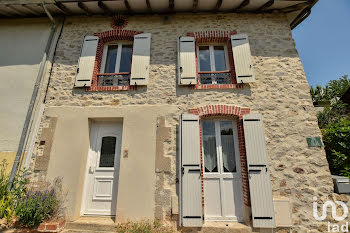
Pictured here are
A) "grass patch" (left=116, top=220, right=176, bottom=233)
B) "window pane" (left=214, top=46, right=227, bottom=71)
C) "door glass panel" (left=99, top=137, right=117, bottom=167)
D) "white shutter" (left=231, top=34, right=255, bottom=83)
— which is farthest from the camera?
"window pane" (left=214, top=46, right=227, bottom=71)

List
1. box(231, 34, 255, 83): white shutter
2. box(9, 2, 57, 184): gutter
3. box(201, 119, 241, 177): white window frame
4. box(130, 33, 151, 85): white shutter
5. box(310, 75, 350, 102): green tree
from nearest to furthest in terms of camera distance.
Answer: box(201, 119, 241, 177): white window frame → box(9, 2, 57, 184): gutter → box(231, 34, 255, 83): white shutter → box(130, 33, 151, 85): white shutter → box(310, 75, 350, 102): green tree

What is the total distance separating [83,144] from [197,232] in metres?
2.91

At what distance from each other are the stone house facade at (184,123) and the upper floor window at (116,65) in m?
0.03

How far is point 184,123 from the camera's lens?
139 inches

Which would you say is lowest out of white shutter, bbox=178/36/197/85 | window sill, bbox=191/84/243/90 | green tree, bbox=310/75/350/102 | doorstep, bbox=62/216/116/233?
A: doorstep, bbox=62/216/116/233

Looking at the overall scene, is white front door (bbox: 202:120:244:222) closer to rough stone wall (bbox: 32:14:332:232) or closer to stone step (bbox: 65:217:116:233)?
rough stone wall (bbox: 32:14:332:232)

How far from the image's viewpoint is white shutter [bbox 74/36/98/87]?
410cm

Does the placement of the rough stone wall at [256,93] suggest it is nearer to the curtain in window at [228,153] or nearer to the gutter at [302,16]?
the gutter at [302,16]

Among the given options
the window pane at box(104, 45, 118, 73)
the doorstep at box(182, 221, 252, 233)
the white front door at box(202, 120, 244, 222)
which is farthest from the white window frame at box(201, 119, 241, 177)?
the window pane at box(104, 45, 118, 73)

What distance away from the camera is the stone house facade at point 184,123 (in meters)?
3.24

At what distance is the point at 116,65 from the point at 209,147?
314cm

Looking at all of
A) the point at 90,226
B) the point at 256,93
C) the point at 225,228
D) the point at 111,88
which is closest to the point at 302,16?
the point at 256,93

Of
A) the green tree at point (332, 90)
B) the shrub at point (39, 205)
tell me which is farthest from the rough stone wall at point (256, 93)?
the green tree at point (332, 90)

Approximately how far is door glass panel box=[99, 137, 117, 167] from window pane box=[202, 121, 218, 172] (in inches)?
82.1
